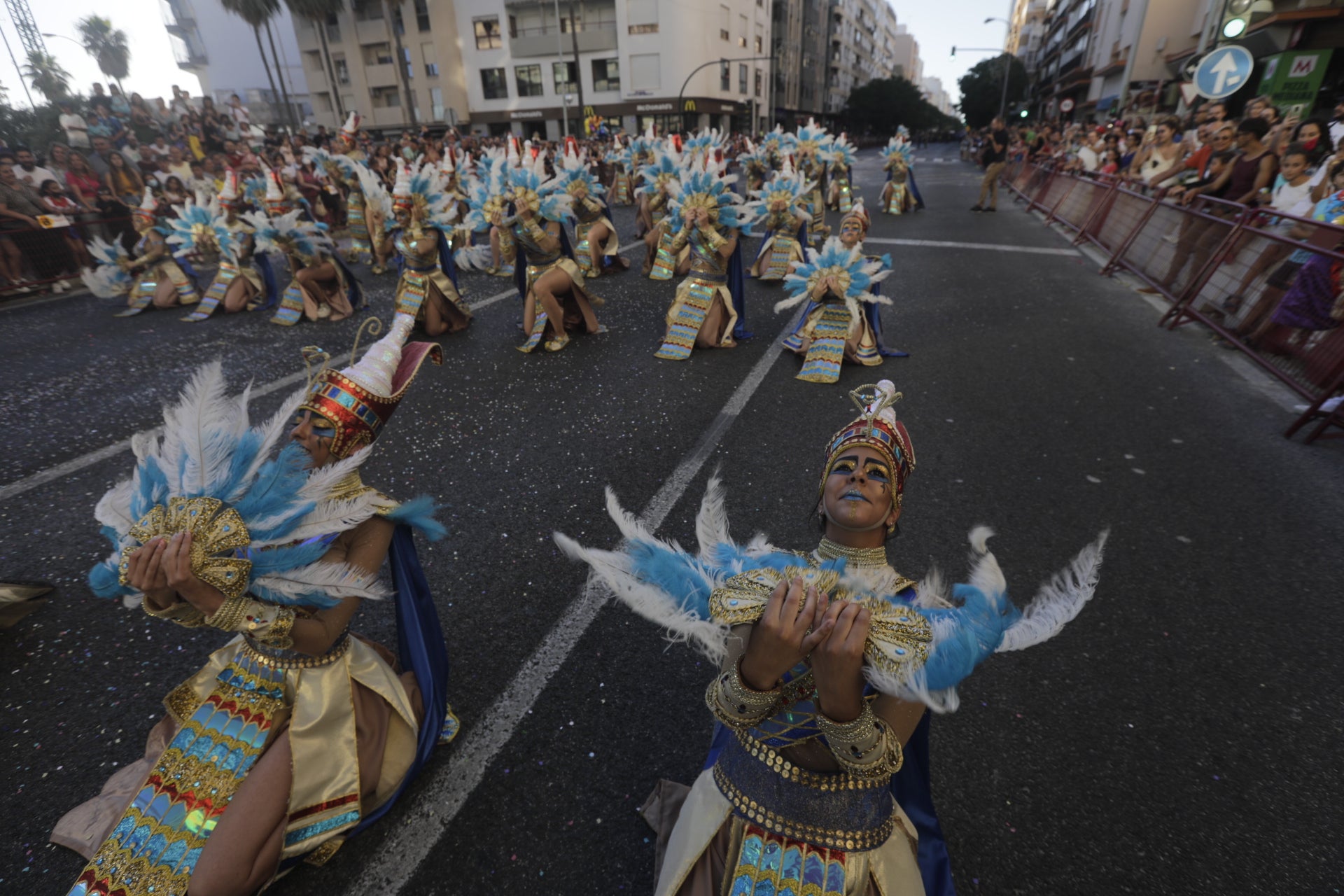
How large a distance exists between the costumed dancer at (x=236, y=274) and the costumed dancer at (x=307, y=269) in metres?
0.31

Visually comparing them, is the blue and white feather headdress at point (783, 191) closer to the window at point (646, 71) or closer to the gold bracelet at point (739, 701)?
the gold bracelet at point (739, 701)

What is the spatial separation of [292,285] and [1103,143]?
1826 centimetres

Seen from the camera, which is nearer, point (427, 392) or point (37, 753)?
point (37, 753)

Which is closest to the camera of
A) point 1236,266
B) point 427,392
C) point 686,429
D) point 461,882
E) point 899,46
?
point 461,882

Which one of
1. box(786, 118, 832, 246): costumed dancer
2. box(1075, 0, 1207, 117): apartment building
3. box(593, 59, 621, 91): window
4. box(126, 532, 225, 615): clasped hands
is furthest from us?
box(593, 59, 621, 91): window

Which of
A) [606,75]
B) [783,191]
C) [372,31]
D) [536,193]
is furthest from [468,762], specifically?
[372,31]

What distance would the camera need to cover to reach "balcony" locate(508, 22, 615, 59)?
130 ft

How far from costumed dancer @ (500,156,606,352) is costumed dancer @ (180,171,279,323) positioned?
4497 mm

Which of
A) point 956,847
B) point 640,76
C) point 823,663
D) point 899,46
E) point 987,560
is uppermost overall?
point 899,46

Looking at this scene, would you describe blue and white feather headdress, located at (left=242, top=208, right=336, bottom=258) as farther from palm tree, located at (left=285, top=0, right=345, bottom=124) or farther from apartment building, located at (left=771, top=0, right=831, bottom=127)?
apartment building, located at (left=771, top=0, right=831, bottom=127)

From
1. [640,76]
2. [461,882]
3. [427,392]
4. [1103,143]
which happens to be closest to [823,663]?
[461,882]

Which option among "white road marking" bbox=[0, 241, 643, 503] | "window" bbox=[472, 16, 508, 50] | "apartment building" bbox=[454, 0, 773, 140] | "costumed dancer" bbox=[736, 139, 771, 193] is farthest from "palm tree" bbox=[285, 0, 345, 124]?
"white road marking" bbox=[0, 241, 643, 503]

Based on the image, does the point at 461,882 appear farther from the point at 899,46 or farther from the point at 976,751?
the point at 899,46

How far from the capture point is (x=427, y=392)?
19.6 ft
